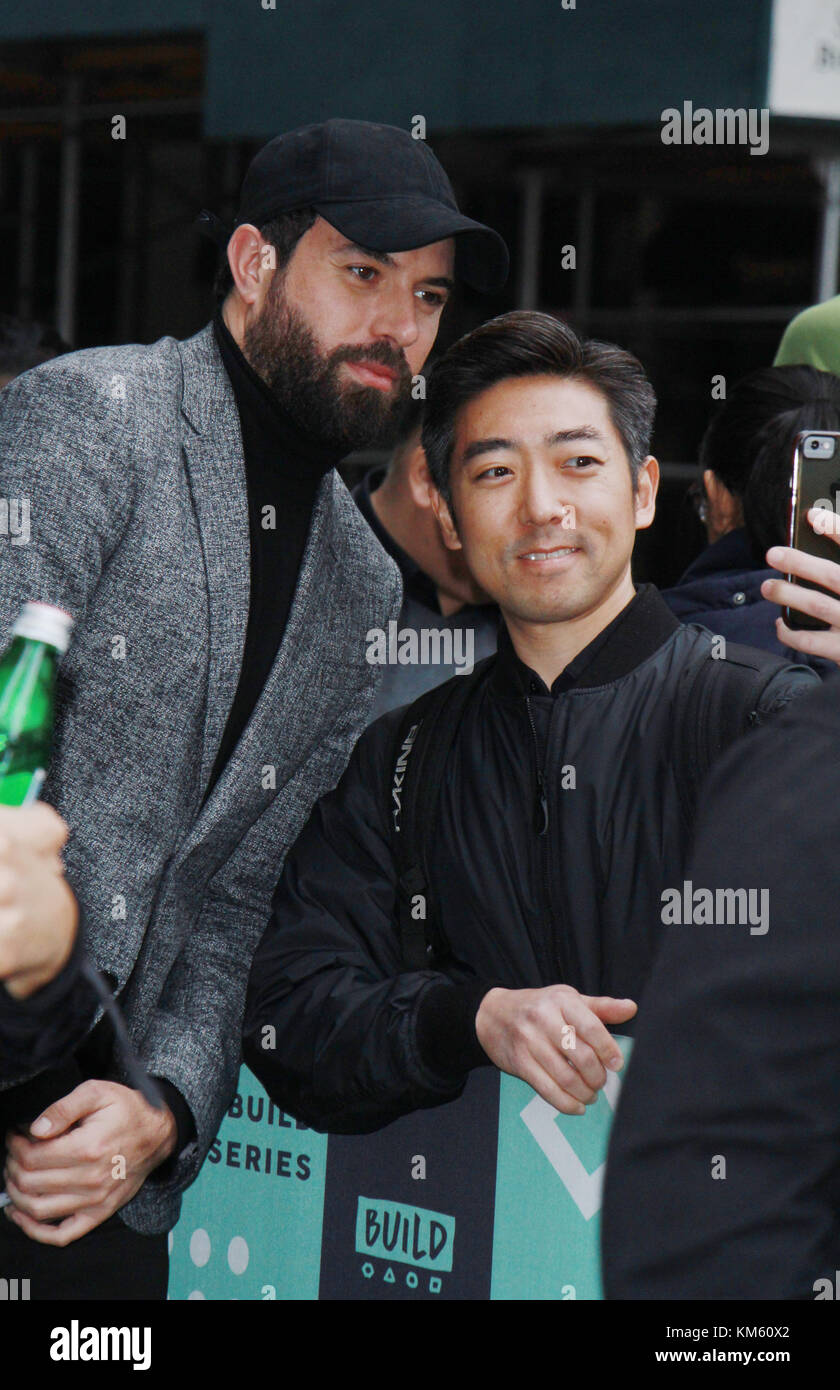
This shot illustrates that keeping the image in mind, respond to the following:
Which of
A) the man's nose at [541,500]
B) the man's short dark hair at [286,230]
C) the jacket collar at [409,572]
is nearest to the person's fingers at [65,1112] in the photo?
the man's nose at [541,500]

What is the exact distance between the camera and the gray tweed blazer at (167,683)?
2406mm

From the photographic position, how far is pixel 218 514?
8.50ft

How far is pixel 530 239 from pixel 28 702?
10288 mm

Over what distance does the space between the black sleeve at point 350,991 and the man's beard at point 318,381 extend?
493mm

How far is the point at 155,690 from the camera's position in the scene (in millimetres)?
2463

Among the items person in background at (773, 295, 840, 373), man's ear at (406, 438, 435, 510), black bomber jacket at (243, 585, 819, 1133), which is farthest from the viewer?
man's ear at (406, 438, 435, 510)

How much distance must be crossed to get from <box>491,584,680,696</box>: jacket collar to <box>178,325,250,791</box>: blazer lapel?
1.39 feet

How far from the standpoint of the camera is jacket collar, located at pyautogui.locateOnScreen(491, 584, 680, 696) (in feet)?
8.07
